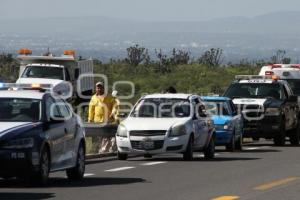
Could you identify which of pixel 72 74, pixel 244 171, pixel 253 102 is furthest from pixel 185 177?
pixel 72 74

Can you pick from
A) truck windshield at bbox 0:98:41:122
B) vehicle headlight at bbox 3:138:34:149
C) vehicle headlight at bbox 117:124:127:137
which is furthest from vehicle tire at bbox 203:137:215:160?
vehicle headlight at bbox 3:138:34:149

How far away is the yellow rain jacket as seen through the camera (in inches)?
1088

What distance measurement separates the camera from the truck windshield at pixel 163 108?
85.7ft

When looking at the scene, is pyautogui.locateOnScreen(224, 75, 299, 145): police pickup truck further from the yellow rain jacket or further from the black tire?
the yellow rain jacket

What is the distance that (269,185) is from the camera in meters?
18.5

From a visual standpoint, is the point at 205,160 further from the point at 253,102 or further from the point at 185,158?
the point at 253,102

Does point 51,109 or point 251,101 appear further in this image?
A: point 251,101

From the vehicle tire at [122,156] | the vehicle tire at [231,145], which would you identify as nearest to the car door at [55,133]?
the vehicle tire at [122,156]

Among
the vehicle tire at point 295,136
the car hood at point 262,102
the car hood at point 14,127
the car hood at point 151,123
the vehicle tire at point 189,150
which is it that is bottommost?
the vehicle tire at point 295,136

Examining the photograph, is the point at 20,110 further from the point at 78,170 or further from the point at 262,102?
the point at 262,102

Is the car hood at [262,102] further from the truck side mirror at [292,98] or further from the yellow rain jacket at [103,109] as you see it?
the yellow rain jacket at [103,109]

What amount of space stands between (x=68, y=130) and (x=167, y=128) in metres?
6.07

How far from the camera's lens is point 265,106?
109 feet

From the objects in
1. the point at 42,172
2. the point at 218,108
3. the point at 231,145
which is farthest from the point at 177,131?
the point at 42,172
